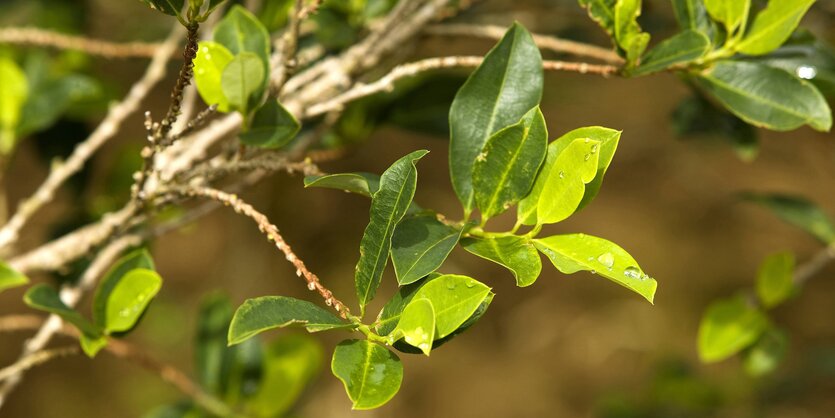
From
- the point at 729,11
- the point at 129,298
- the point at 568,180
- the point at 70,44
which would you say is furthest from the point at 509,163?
the point at 70,44

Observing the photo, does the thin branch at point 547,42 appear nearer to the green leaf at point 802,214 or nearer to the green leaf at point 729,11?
the green leaf at point 729,11

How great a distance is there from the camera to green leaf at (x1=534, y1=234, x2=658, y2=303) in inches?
22.7

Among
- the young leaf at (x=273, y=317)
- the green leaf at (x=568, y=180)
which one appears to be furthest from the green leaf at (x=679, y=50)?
the young leaf at (x=273, y=317)

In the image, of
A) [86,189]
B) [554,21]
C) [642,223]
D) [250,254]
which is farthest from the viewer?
[642,223]

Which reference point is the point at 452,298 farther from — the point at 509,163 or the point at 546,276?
the point at 546,276

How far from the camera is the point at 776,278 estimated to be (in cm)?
110

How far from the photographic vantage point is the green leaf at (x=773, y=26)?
28.4 inches

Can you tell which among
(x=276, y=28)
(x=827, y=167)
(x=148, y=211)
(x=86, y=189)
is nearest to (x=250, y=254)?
(x=86, y=189)

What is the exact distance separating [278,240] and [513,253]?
0.20m

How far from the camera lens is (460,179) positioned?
2.33ft

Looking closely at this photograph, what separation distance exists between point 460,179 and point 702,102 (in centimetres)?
53

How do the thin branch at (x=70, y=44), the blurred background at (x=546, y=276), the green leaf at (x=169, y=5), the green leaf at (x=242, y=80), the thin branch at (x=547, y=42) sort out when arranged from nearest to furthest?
Result: the green leaf at (x=169, y=5) → the green leaf at (x=242, y=80) → the thin branch at (x=547, y=42) → the thin branch at (x=70, y=44) → the blurred background at (x=546, y=276)

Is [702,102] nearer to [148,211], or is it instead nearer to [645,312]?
[148,211]

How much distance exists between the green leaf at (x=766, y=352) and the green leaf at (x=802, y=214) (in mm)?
167
